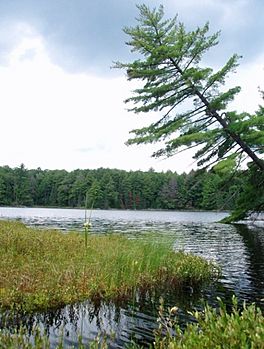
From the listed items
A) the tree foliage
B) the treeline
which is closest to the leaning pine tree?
the tree foliage

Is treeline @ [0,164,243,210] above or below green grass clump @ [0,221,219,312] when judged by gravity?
above

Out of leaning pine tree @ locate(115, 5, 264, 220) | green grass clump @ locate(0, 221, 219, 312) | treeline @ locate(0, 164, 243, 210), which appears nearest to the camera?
green grass clump @ locate(0, 221, 219, 312)

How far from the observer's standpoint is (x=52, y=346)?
7.77m

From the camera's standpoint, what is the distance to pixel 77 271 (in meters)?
11.3

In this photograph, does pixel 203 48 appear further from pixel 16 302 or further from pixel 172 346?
pixel 172 346

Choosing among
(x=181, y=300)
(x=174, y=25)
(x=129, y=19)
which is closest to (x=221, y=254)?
(x=181, y=300)

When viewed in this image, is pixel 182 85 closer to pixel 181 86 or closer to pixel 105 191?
pixel 181 86

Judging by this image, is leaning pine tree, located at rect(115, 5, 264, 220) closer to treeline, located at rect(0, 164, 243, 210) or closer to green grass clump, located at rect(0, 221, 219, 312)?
green grass clump, located at rect(0, 221, 219, 312)

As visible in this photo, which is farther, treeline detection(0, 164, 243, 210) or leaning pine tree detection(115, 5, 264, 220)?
treeline detection(0, 164, 243, 210)

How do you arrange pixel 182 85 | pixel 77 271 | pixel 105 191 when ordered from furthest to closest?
pixel 105 191
pixel 182 85
pixel 77 271

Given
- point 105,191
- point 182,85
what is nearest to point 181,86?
point 182,85

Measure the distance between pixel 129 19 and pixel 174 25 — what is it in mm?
3390

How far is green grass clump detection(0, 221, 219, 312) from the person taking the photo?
978cm

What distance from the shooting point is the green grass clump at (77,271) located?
978 cm
